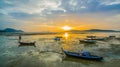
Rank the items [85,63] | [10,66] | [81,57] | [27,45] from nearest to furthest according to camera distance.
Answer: [10,66] → [85,63] → [81,57] → [27,45]

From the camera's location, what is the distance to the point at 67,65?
1844cm

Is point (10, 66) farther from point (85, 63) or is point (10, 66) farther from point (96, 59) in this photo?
point (96, 59)

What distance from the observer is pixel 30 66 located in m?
17.6

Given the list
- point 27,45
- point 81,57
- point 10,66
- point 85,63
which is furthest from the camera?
point 27,45

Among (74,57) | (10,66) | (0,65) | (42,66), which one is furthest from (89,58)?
(0,65)

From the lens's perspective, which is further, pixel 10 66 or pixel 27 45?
pixel 27 45

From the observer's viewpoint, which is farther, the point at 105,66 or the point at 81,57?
the point at 81,57

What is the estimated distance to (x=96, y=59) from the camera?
20.5 meters

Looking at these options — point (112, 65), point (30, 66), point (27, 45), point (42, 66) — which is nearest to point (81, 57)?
point (112, 65)

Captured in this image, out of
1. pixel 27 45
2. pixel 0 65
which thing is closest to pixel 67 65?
pixel 0 65

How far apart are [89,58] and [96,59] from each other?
3.54 ft

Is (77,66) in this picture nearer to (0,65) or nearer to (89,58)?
(89,58)

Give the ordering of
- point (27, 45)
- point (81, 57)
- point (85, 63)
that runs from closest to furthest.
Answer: point (85, 63), point (81, 57), point (27, 45)

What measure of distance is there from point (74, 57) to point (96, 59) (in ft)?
12.3
